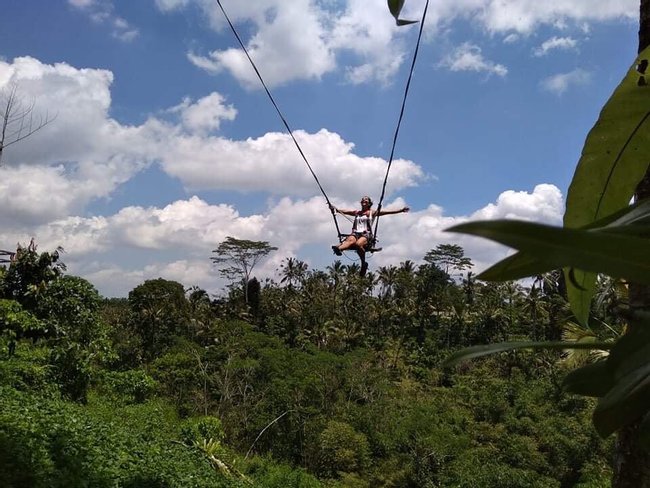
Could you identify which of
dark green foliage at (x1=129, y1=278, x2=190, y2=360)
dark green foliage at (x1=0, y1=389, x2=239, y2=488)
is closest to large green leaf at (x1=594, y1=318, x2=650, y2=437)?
dark green foliage at (x1=0, y1=389, x2=239, y2=488)

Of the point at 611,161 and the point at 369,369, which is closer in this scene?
the point at 611,161

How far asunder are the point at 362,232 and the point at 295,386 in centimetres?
1173

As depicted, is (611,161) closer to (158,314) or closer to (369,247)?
(369,247)

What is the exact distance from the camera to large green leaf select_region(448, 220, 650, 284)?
196 mm

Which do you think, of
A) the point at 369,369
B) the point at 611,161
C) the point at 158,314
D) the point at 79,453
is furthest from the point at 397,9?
the point at 158,314

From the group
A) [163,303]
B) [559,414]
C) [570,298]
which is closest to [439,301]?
[559,414]

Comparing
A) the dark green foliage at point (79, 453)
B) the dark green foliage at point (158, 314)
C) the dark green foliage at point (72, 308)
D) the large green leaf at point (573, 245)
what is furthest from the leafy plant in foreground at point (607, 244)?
the dark green foliage at point (158, 314)

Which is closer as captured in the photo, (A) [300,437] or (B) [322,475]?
(B) [322,475]

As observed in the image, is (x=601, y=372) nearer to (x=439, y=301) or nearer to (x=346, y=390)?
(x=346, y=390)

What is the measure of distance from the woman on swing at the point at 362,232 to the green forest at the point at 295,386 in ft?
5.28

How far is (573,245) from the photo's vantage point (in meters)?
0.21

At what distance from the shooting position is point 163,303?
22500mm

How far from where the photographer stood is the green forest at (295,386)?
757cm

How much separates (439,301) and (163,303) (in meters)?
11.5
